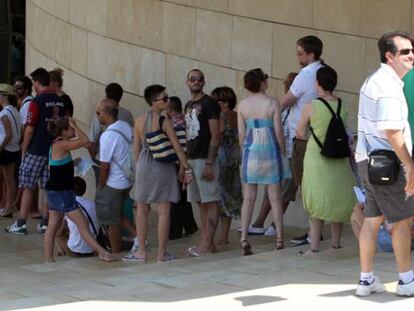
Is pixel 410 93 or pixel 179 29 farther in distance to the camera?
pixel 179 29

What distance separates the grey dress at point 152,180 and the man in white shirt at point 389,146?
325cm

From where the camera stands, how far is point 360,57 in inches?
435

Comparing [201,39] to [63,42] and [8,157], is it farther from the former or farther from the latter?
[63,42]

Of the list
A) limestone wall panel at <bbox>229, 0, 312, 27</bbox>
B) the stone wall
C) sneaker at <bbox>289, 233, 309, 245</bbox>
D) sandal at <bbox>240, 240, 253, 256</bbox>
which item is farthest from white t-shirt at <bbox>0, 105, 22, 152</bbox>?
sandal at <bbox>240, 240, 253, 256</bbox>

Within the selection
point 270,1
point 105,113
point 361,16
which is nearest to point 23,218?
point 105,113

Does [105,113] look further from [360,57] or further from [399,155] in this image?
[399,155]

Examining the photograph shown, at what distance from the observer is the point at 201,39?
522 inches

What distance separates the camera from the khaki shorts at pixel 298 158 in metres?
9.77

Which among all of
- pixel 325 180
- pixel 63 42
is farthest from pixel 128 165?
pixel 63 42

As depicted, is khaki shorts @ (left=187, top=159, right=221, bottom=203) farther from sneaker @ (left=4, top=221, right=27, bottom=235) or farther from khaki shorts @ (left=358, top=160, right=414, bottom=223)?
khaki shorts @ (left=358, top=160, right=414, bottom=223)

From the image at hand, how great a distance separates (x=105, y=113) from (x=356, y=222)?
125 inches

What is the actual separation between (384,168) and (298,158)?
3.07 meters

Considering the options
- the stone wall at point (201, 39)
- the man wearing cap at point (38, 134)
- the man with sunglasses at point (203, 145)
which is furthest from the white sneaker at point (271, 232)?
the man wearing cap at point (38, 134)

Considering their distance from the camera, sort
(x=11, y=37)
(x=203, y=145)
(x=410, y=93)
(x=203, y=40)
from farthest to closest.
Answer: (x=11, y=37)
(x=203, y=40)
(x=203, y=145)
(x=410, y=93)
